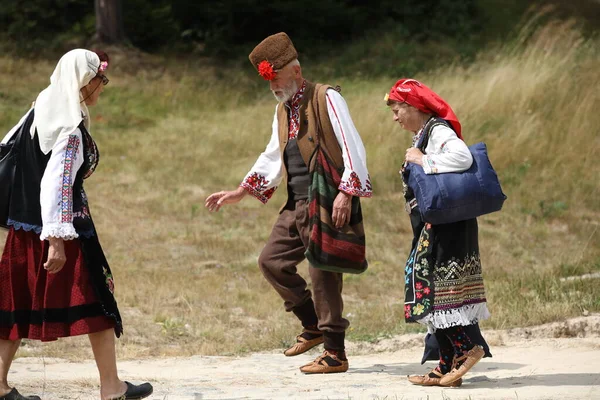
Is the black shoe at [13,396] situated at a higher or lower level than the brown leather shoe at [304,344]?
higher

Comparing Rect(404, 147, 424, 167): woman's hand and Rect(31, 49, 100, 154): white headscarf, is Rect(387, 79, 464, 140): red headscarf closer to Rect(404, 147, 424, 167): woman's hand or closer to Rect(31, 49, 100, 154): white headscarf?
Rect(404, 147, 424, 167): woman's hand

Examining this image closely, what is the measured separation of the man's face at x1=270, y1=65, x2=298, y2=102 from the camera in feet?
19.7

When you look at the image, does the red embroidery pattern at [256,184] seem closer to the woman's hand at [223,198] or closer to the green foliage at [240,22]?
the woman's hand at [223,198]

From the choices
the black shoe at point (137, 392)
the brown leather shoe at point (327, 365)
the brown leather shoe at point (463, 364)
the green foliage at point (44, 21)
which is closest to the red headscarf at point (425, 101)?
the brown leather shoe at point (463, 364)

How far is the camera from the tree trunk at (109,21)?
2048cm

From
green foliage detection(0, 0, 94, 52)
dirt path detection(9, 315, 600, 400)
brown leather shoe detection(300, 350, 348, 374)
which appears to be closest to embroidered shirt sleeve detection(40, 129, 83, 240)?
dirt path detection(9, 315, 600, 400)

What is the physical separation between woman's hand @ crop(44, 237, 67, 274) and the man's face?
6.12ft

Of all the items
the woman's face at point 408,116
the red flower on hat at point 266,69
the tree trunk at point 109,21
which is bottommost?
the woman's face at point 408,116

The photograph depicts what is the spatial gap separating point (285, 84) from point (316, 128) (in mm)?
339

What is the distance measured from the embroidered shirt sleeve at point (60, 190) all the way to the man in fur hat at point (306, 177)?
61.9 inches

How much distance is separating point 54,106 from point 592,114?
983cm

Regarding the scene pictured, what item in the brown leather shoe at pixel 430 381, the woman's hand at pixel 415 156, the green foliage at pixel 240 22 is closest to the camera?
the woman's hand at pixel 415 156

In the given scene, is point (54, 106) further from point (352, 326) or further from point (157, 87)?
point (157, 87)

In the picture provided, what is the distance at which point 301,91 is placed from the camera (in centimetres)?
602
